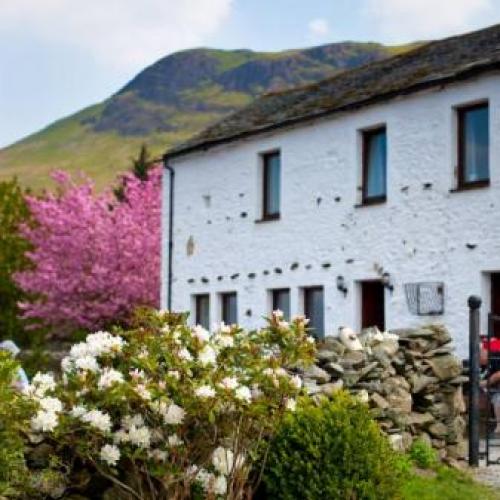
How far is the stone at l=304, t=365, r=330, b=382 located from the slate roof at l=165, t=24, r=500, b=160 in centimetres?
746

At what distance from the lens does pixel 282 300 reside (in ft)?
70.0

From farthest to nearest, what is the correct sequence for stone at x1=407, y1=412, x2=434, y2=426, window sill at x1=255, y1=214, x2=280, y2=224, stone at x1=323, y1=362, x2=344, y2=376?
window sill at x1=255, y1=214, x2=280, y2=224
stone at x1=407, y1=412, x2=434, y2=426
stone at x1=323, y1=362, x2=344, y2=376

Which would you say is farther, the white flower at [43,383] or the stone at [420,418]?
the stone at [420,418]

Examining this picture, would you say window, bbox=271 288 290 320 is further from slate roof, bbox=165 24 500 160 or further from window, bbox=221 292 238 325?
slate roof, bbox=165 24 500 160

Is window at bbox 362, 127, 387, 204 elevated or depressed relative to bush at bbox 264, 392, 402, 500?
elevated

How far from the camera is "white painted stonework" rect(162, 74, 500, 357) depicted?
55.4 feet

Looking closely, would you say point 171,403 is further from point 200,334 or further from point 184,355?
point 200,334

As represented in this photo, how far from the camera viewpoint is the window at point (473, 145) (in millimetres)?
17031

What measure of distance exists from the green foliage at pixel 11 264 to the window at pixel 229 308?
1495 centimetres

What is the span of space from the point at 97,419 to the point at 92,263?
25165mm

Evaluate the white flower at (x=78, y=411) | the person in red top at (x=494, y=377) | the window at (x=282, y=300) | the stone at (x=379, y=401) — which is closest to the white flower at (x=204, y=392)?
the white flower at (x=78, y=411)

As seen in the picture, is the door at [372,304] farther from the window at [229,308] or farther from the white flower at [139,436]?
the white flower at [139,436]

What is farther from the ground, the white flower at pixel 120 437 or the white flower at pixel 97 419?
the white flower at pixel 97 419

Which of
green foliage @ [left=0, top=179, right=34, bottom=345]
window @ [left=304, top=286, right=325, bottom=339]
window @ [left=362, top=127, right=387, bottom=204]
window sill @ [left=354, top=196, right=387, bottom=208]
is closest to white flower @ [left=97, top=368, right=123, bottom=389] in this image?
window sill @ [left=354, top=196, right=387, bottom=208]
